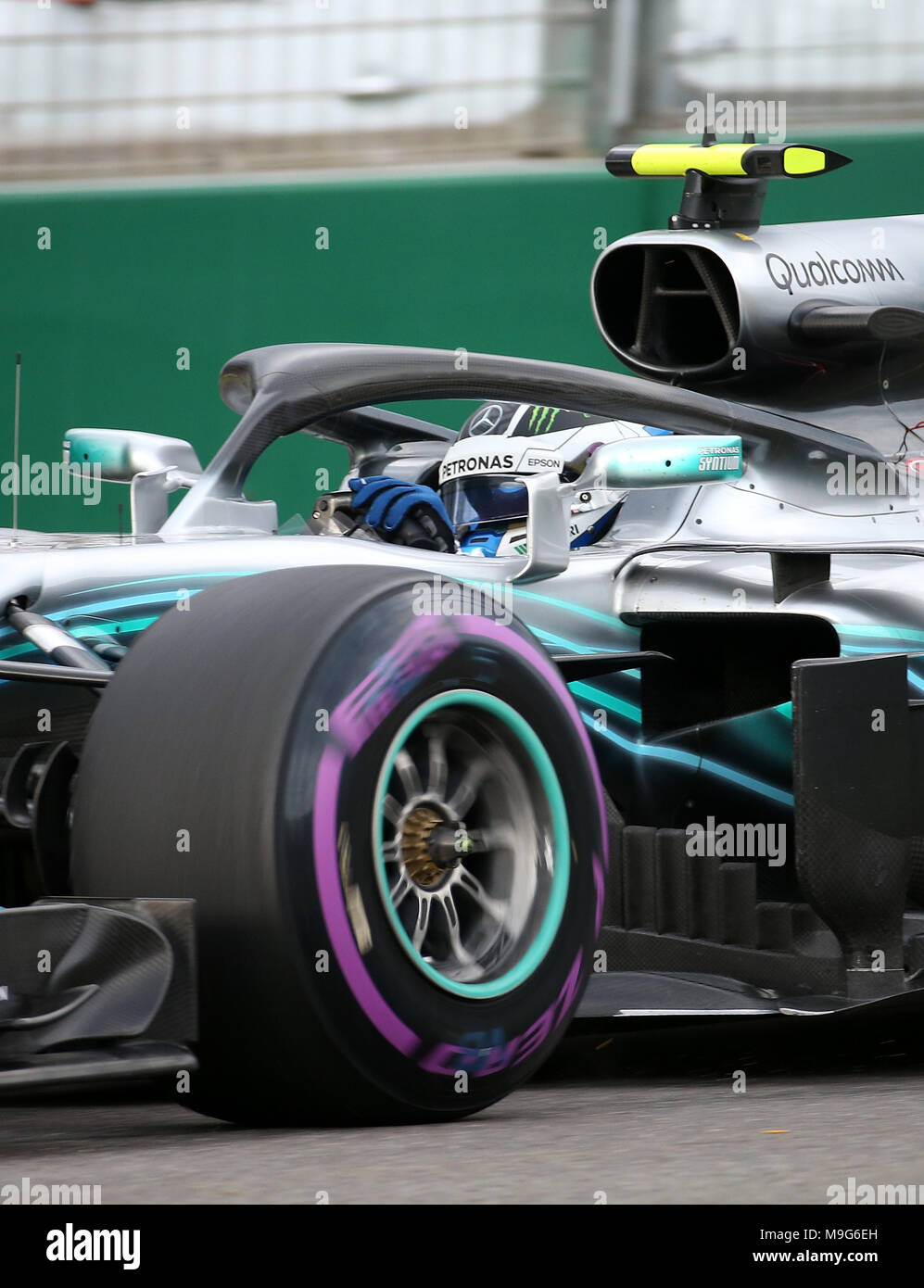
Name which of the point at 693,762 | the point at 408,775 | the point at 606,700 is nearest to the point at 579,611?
the point at 606,700

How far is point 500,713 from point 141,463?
2.36m

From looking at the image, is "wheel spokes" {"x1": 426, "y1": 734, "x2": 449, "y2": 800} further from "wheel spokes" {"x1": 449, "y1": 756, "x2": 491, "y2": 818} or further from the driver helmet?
the driver helmet

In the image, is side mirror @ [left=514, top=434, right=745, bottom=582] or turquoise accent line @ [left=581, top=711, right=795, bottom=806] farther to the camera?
turquoise accent line @ [left=581, top=711, right=795, bottom=806]

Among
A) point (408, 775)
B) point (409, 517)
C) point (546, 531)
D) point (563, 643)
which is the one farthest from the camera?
point (409, 517)

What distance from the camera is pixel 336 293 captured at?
409 inches

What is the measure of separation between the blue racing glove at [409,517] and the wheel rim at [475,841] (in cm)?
132

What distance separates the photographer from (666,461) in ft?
14.1

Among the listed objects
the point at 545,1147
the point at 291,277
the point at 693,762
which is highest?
the point at 291,277

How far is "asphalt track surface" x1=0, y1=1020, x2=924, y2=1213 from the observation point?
259 centimetres

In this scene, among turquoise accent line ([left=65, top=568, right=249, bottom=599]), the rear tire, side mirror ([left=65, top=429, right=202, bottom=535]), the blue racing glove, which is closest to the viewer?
the rear tire

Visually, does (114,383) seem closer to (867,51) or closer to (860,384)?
(867,51)

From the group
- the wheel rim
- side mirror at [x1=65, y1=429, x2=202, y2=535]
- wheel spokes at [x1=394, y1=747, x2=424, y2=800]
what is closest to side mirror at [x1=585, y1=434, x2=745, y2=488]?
the wheel rim

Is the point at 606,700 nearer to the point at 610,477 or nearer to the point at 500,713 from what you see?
the point at 610,477

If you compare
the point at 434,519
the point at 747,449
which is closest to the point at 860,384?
the point at 747,449
